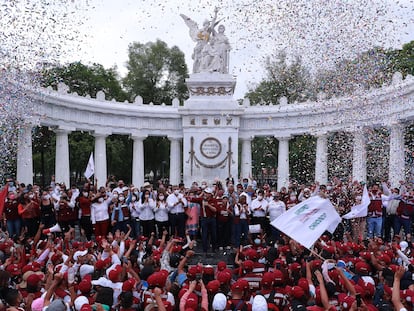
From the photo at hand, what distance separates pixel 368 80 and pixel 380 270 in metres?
18.1

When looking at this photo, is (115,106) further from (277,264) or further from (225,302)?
(225,302)

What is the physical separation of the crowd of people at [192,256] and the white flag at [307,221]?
598 millimetres

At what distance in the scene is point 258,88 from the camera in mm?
52969

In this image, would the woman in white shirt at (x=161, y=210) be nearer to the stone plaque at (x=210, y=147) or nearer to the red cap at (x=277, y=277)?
the red cap at (x=277, y=277)

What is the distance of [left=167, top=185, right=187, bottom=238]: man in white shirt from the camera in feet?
58.7

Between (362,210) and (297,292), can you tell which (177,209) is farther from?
(297,292)

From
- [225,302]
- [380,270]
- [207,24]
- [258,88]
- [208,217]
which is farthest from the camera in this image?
[258,88]

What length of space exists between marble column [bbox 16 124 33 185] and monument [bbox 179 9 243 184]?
31.4 feet

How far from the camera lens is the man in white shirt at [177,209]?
17.9 meters

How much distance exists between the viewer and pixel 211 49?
1284 inches

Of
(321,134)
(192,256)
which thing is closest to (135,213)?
(192,256)

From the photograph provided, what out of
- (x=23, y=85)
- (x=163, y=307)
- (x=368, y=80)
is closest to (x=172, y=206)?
(x=23, y=85)

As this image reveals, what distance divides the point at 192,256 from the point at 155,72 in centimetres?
4398

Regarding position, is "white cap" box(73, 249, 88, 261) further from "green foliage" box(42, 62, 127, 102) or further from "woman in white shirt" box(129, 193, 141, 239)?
"green foliage" box(42, 62, 127, 102)
